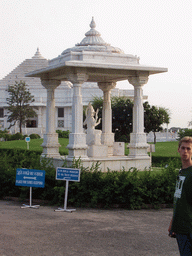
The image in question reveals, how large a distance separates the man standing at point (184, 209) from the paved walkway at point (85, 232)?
1.94 m

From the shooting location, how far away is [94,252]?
6.22 meters

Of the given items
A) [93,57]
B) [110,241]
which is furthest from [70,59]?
[110,241]

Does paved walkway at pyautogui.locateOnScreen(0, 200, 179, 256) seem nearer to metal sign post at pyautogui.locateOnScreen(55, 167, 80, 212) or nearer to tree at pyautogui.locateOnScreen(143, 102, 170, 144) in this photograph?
metal sign post at pyautogui.locateOnScreen(55, 167, 80, 212)

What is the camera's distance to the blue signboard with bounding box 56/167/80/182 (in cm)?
966

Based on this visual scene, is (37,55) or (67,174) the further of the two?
(37,55)

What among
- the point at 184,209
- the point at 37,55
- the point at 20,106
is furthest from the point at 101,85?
the point at 37,55

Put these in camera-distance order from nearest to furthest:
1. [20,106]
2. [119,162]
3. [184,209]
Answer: [184,209], [119,162], [20,106]

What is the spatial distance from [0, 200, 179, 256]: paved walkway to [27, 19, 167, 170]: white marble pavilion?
4.17m

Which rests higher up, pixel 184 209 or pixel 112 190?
pixel 184 209

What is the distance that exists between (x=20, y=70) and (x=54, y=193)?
60946 mm

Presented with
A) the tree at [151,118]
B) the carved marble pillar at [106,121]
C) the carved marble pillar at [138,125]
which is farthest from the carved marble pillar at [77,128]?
the tree at [151,118]

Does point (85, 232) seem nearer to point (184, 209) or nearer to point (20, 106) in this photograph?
point (184, 209)

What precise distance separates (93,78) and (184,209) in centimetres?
1198

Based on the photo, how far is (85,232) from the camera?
24.1 ft
